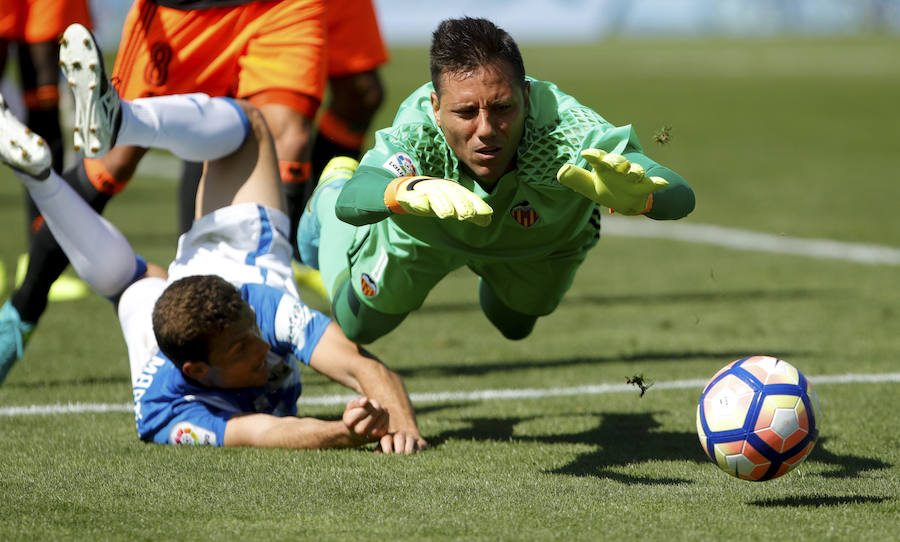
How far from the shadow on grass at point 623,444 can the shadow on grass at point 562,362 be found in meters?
1.02

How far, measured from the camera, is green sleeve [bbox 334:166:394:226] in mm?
3828

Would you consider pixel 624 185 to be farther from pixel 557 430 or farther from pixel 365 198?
pixel 557 430

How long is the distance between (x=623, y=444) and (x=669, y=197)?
1161mm

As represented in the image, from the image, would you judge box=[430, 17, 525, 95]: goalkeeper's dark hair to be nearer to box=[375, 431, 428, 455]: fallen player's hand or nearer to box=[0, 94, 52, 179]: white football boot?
box=[375, 431, 428, 455]: fallen player's hand

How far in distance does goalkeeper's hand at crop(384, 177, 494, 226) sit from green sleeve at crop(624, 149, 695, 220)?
1.74 ft

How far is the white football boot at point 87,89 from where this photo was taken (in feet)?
15.1

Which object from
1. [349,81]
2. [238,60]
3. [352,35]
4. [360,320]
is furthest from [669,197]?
[349,81]

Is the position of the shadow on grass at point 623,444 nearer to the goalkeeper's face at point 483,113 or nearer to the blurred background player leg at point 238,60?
the goalkeeper's face at point 483,113

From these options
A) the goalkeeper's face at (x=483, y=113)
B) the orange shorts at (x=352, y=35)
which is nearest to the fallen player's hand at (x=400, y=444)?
the goalkeeper's face at (x=483, y=113)

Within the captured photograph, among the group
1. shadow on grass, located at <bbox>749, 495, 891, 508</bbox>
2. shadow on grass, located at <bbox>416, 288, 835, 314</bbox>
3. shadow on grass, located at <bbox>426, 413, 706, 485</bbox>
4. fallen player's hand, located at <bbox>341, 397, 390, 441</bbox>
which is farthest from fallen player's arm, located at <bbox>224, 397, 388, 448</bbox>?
shadow on grass, located at <bbox>416, 288, 835, 314</bbox>

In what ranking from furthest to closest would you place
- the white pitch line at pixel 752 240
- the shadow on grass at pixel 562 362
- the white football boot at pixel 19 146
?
the white pitch line at pixel 752 240, the shadow on grass at pixel 562 362, the white football boot at pixel 19 146

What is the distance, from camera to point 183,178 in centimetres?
616

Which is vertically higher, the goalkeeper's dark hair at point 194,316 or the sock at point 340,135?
the goalkeeper's dark hair at point 194,316

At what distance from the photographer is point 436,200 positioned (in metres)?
3.56
